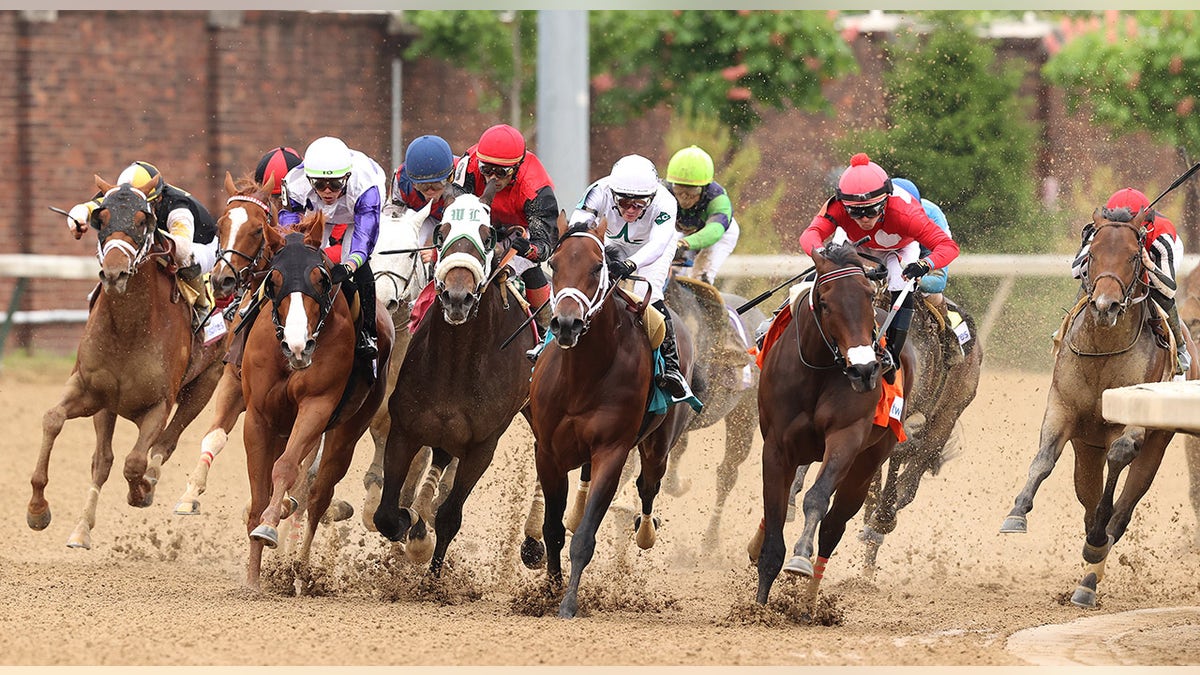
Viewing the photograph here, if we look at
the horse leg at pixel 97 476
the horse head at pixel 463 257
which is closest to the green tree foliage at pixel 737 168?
the horse leg at pixel 97 476

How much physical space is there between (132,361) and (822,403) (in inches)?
148

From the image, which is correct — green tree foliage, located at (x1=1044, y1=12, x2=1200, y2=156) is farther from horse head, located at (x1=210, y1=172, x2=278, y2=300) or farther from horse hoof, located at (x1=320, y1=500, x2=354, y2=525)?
horse head, located at (x1=210, y1=172, x2=278, y2=300)

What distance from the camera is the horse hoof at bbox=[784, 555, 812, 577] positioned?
24.3ft

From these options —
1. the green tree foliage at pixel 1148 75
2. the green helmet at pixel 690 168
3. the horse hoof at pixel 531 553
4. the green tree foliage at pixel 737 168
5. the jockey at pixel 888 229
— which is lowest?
the horse hoof at pixel 531 553

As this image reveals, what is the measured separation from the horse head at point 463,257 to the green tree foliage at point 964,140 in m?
10.2

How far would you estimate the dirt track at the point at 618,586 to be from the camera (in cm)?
694

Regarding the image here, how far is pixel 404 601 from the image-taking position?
8344 mm

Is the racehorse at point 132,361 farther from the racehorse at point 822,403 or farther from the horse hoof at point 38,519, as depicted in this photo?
the racehorse at point 822,403

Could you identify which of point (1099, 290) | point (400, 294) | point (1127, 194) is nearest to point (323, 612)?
point (400, 294)

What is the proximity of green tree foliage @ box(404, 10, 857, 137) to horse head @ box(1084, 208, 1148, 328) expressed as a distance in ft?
34.6

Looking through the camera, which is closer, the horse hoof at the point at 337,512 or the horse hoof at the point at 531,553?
the horse hoof at the point at 531,553

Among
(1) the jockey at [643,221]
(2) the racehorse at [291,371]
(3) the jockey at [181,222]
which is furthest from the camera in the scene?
(3) the jockey at [181,222]

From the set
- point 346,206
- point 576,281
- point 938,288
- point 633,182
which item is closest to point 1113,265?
point 938,288

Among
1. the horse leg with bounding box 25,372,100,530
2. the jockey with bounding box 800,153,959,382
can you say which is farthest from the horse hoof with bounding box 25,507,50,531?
the jockey with bounding box 800,153,959,382
